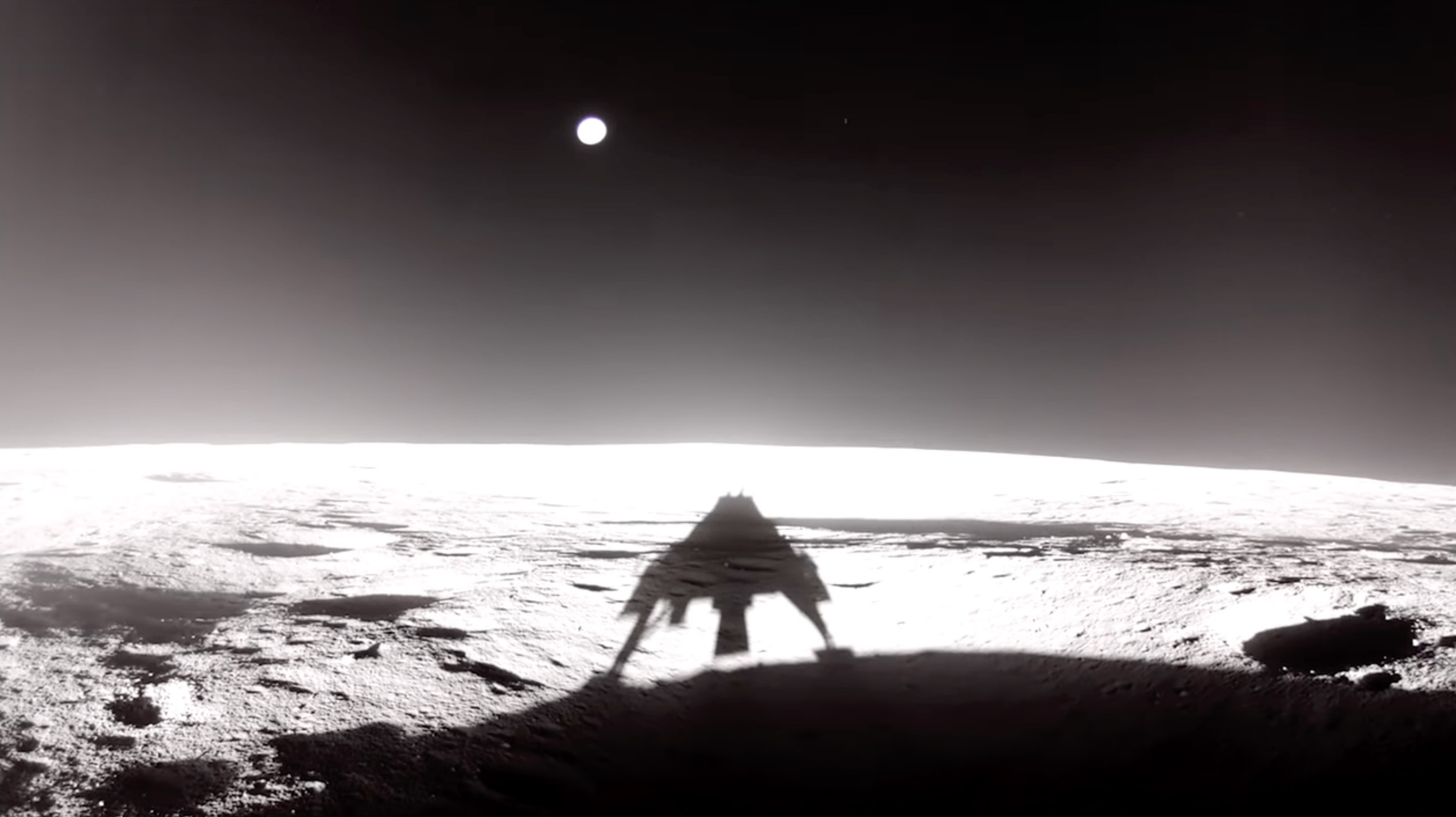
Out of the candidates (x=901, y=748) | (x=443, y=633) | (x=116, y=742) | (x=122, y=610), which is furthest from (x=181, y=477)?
(x=901, y=748)

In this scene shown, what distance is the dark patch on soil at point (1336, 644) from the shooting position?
8.63 feet

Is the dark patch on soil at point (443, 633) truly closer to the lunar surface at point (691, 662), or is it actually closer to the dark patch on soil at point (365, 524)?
the lunar surface at point (691, 662)

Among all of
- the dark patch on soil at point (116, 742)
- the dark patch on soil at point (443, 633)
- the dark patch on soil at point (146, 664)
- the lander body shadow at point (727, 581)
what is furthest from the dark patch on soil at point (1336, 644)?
the dark patch on soil at point (146, 664)

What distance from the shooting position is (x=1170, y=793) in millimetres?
1853

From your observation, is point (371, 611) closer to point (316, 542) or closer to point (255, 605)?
point (255, 605)

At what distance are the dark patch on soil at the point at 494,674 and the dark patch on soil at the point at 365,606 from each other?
27.4 inches

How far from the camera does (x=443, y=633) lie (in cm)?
293

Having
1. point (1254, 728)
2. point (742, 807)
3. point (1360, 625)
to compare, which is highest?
point (1360, 625)

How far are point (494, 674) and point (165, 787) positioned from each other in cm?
103

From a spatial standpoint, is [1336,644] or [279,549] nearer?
[1336,644]

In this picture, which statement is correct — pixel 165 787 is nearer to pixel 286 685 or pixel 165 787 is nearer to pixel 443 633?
pixel 286 685

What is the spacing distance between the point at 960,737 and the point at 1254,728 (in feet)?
3.41

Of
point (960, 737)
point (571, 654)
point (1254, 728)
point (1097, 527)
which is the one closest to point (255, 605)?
A: point (571, 654)

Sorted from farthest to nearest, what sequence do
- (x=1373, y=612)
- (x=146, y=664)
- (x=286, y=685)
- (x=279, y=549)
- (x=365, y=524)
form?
(x=365, y=524) < (x=279, y=549) < (x=1373, y=612) < (x=146, y=664) < (x=286, y=685)
